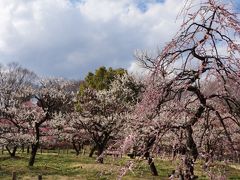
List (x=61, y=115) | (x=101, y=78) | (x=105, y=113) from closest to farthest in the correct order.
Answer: (x=105, y=113), (x=61, y=115), (x=101, y=78)

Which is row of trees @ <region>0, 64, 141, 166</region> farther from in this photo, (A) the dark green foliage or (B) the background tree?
(A) the dark green foliage

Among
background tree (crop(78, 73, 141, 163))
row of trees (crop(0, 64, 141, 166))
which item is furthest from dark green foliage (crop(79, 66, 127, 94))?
background tree (crop(78, 73, 141, 163))

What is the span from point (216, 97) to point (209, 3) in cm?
190

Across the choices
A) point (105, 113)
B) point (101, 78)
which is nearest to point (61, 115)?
point (105, 113)

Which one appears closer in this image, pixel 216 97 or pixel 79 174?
pixel 216 97

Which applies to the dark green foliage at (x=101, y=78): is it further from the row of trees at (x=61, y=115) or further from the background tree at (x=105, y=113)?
the background tree at (x=105, y=113)

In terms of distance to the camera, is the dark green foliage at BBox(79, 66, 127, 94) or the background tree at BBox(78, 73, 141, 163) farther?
the dark green foliage at BBox(79, 66, 127, 94)

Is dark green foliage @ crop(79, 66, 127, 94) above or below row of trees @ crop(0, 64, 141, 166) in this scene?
above

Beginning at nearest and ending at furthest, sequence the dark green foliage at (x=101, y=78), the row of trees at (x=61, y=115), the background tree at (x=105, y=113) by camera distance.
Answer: the row of trees at (x=61, y=115)
the background tree at (x=105, y=113)
the dark green foliage at (x=101, y=78)

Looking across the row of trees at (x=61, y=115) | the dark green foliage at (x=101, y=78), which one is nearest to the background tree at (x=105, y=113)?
the row of trees at (x=61, y=115)

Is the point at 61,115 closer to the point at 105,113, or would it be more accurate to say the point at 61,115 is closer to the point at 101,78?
the point at 105,113

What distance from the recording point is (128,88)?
4581 centimetres

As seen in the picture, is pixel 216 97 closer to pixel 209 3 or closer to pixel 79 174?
pixel 209 3

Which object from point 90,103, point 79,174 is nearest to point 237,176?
point 79,174
